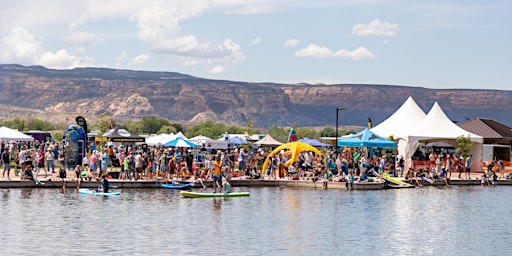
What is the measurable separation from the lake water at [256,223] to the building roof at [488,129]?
73.3ft

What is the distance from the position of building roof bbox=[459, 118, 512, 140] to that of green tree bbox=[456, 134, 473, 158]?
573cm

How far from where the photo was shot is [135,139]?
68.4 meters

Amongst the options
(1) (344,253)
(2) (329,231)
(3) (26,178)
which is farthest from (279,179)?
(1) (344,253)

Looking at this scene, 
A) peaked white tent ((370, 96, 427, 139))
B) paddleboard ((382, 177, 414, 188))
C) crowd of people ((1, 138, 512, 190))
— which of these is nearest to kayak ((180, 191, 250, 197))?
crowd of people ((1, 138, 512, 190))

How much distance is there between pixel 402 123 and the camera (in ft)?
237

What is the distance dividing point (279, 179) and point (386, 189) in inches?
230

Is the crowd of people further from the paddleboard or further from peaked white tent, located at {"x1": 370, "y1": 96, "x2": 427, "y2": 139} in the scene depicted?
peaked white tent, located at {"x1": 370, "y1": 96, "x2": 427, "y2": 139}

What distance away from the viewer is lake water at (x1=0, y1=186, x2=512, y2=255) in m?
29.6

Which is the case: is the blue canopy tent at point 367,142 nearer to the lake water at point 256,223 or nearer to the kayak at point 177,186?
the lake water at point 256,223

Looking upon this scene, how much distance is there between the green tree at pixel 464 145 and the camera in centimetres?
6438

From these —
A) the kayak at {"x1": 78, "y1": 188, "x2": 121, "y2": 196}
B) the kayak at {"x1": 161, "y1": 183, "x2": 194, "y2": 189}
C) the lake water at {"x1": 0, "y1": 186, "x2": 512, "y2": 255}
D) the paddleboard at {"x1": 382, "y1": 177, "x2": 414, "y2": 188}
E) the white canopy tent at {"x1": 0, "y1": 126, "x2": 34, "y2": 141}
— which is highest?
the white canopy tent at {"x1": 0, "y1": 126, "x2": 34, "y2": 141}

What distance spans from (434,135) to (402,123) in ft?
23.0

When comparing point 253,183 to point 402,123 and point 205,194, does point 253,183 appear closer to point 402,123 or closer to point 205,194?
point 205,194

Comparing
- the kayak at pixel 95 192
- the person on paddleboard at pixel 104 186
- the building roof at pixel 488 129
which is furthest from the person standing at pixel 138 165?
the building roof at pixel 488 129
